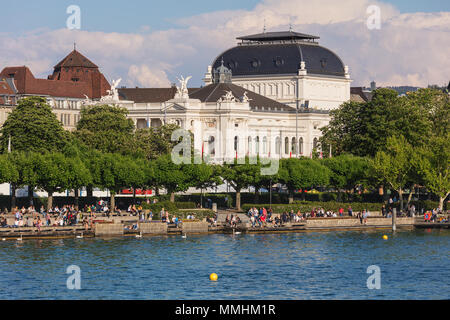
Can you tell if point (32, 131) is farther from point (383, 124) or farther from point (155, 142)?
point (383, 124)

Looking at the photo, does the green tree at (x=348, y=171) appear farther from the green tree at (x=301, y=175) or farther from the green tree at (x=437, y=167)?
the green tree at (x=437, y=167)

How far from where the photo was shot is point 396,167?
13238cm

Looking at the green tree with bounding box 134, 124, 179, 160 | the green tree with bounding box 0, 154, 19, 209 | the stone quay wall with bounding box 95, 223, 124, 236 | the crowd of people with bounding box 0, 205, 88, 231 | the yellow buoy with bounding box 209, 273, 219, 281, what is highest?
the green tree with bounding box 134, 124, 179, 160

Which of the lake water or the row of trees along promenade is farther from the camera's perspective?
the row of trees along promenade

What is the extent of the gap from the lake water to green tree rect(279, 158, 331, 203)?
22.5 meters

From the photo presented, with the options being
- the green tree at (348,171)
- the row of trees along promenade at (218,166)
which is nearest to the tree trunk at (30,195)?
the row of trees along promenade at (218,166)

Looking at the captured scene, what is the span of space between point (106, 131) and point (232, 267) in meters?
68.0

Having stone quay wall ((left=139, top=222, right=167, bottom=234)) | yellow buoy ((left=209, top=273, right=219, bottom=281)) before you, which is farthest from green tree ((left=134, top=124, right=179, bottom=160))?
yellow buoy ((left=209, top=273, right=219, bottom=281))

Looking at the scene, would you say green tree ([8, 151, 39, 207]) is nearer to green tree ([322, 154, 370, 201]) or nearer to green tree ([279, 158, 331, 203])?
green tree ([279, 158, 331, 203])

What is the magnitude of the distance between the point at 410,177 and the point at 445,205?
546 centimetres

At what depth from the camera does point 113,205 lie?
127 metres

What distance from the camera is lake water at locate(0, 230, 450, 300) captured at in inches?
3182

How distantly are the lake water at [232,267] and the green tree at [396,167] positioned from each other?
17391 mm
